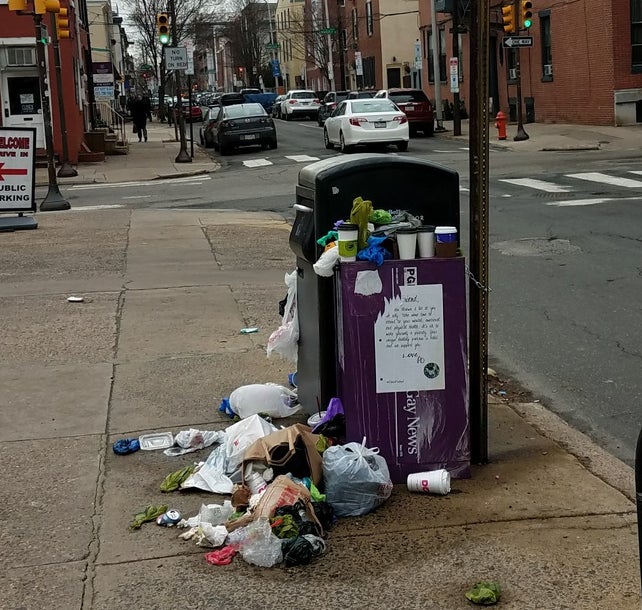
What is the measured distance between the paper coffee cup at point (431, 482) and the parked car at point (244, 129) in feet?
89.7

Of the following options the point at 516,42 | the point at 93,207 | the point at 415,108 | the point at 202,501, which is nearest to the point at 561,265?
the point at 202,501

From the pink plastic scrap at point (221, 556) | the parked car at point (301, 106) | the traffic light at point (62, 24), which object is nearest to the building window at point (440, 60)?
the parked car at point (301, 106)

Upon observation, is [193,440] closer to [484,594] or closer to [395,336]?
[395,336]

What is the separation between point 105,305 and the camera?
30.7ft

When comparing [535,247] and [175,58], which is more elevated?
[175,58]

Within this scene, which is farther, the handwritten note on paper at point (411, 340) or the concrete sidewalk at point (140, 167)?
the concrete sidewalk at point (140, 167)

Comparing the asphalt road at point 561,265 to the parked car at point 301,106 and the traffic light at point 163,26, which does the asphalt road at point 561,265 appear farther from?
the parked car at point 301,106

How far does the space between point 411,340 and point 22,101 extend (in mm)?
24564

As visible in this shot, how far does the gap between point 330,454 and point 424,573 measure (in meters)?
0.85

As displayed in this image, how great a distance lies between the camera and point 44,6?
17797 mm

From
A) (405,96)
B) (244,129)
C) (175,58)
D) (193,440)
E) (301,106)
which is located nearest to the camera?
(193,440)

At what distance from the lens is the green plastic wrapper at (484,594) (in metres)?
3.69

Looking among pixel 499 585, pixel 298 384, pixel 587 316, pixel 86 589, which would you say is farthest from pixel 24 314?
pixel 499 585

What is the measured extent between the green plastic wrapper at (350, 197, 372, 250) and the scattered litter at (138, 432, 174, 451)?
5.55ft
